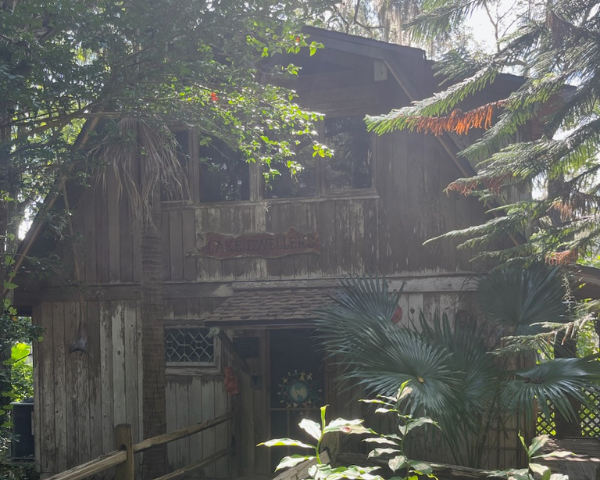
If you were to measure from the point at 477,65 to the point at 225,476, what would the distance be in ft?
21.3

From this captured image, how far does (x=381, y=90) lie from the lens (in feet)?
30.8

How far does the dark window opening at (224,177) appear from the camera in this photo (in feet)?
32.7

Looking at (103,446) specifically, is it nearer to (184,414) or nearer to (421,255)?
(184,414)

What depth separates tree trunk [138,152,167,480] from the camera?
27.8 ft

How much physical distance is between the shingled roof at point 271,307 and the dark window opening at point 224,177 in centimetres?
139

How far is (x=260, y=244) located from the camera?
973 cm

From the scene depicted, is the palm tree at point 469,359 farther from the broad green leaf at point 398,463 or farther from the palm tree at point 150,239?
the broad green leaf at point 398,463

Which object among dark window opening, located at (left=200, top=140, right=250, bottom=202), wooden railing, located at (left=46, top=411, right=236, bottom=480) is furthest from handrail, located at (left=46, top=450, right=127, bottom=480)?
dark window opening, located at (left=200, top=140, right=250, bottom=202)

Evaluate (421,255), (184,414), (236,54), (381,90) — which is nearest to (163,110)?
(236,54)

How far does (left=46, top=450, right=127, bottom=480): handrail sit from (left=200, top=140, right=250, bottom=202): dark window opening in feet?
14.5

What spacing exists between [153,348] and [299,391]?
2.17m

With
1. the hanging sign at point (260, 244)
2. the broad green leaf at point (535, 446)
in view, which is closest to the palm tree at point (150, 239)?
the hanging sign at point (260, 244)

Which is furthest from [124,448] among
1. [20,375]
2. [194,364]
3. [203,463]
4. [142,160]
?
[20,375]

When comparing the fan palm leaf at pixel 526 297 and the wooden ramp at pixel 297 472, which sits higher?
the fan palm leaf at pixel 526 297
